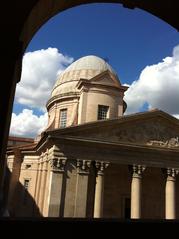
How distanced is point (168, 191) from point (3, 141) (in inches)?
920

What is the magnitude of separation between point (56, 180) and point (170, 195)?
9592 millimetres

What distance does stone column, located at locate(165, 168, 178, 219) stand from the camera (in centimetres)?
2403

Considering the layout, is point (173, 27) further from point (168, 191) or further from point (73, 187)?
point (168, 191)

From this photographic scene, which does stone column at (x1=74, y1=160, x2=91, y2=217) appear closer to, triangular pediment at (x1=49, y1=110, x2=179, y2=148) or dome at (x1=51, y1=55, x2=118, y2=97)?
triangular pediment at (x1=49, y1=110, x2=179, y2=148)

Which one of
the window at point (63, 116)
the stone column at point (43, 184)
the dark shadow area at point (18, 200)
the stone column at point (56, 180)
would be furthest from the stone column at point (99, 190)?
the window at point (63, 116)

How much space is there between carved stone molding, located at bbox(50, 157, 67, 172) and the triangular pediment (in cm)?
197

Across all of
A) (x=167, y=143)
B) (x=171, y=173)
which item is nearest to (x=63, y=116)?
(x=167, y=143)

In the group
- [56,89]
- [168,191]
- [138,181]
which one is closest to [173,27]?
[138,181]

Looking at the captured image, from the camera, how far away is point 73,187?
22.5 metres

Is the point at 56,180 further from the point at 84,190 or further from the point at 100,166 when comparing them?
the point at 100,166

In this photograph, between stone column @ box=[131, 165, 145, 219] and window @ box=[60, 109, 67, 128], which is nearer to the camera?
stone column @ box=[131, 165, 145, 219]

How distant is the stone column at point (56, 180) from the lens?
21.6 meters

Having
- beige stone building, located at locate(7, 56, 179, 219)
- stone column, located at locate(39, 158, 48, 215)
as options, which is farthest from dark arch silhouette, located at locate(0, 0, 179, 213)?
stone column, located at locate(39, 158, 48, 215)

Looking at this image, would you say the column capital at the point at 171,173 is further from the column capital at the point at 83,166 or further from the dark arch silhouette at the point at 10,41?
the dark arch silhouette at the point at 10,41
